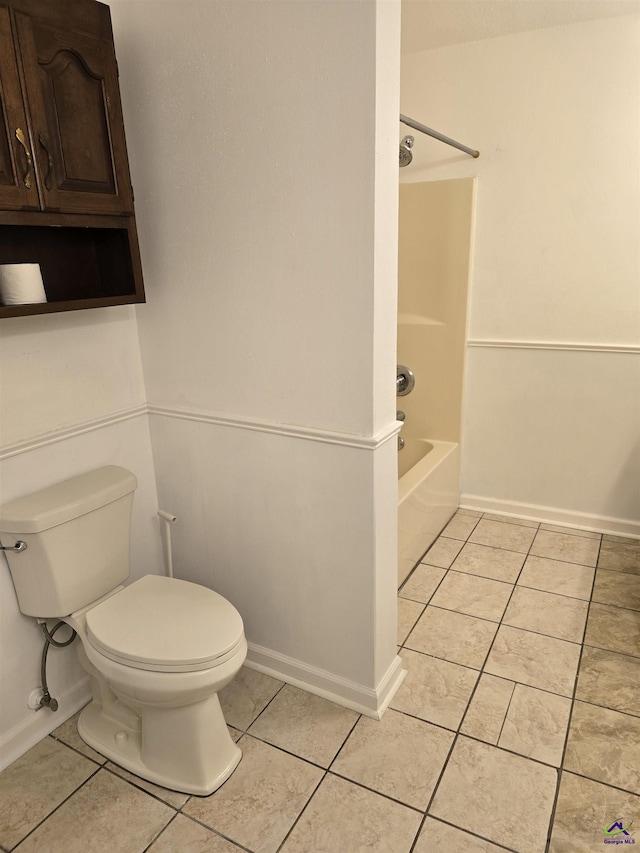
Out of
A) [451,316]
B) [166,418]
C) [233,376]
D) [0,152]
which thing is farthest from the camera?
[451,316]

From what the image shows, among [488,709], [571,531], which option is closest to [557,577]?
[571,531]

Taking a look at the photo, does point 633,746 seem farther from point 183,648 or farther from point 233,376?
point 233,376

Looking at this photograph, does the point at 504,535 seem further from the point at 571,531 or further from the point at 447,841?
the point at 447,841

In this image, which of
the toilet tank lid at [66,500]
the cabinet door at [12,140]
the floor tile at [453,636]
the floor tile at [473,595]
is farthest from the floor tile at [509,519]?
Answer: the cabinet door at [12,140]

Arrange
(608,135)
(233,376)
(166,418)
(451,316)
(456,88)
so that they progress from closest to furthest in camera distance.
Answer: (233,376) < (166,418) < (608,135) < (456,88) < (451,316)

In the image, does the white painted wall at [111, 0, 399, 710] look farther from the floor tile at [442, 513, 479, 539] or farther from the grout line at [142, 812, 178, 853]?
the floor tile at [442, 513, 479, 539]

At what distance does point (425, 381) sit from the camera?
3.17 metres

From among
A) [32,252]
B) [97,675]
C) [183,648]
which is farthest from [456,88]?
→ [97,675]

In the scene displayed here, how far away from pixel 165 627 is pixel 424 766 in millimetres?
843

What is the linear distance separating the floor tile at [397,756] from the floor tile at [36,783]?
76cm

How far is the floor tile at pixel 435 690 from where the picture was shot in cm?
186

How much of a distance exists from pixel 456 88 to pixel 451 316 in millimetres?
1057

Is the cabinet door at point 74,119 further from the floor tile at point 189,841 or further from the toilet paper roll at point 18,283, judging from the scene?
the floor tile at point 189,841

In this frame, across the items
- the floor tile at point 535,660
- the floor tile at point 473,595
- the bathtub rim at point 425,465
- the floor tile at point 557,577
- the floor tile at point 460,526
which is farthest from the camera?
the floor tile at point 460,526
